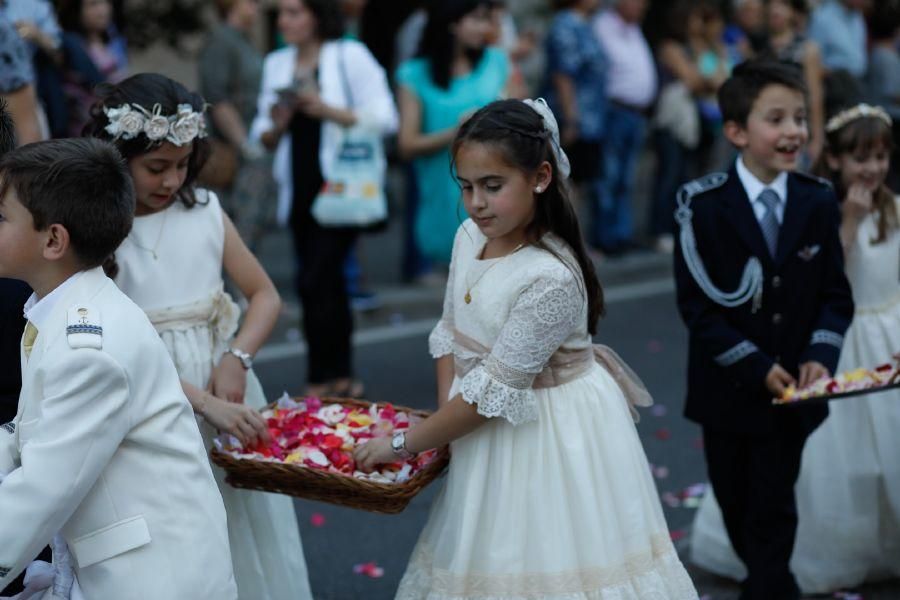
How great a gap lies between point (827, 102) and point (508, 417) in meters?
7.82

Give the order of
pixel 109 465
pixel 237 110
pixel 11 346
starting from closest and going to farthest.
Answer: pixel 109 465 → pixel 11 346 → pixel 237 110

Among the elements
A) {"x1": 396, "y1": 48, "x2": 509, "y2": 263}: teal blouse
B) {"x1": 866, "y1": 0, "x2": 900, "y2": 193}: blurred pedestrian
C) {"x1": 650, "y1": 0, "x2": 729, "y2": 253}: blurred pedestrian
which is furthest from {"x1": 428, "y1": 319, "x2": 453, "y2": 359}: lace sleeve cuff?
{"x1": 650, "y1": 0, "x2": 729, "y2": 253}: blurred pedestrian

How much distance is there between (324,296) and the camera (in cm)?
728

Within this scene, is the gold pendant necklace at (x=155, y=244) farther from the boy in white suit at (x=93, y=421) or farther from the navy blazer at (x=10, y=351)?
the boy in white suit at (x=93, y=421)

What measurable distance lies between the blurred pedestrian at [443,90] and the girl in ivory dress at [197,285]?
368 centimetres

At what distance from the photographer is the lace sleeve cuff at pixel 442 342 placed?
383 centimetres

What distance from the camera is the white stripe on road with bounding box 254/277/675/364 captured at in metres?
8.58

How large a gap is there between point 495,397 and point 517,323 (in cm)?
20

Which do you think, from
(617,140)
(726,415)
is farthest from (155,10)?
(726,415)

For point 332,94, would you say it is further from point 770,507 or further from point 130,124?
point 770,507

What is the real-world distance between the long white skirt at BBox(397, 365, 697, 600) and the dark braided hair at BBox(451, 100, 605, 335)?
1.05ft

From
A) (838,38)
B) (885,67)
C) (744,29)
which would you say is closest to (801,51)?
(885,67)

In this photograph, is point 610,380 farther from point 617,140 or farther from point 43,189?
point 617,140

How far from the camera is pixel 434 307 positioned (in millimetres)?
10070
